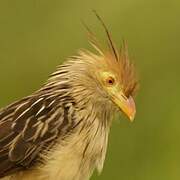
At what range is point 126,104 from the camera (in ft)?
18.3

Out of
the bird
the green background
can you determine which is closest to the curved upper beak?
the bird

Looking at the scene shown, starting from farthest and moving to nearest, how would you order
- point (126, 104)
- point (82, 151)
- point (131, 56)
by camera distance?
point (131, 56)
point (126, 104)
point (82, 151)

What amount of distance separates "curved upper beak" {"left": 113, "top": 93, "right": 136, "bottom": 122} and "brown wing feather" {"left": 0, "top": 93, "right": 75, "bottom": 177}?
0.88ft

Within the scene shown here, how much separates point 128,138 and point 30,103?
277 cm

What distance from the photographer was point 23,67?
30.2 feet

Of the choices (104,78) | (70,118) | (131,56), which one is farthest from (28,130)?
(131,56)

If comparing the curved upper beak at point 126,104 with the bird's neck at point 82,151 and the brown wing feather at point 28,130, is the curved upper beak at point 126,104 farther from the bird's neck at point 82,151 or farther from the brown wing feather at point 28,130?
the brown wing feather at point 28,130

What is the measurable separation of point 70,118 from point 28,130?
0.22 m

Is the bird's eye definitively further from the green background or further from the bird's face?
the green background

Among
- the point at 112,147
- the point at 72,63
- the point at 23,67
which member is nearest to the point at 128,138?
the point at 112,147

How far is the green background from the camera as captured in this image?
8.21 m

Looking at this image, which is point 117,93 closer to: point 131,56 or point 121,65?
point 121,65

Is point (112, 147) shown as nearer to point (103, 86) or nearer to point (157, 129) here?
point (157, 129)

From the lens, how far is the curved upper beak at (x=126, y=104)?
18.2 ft
